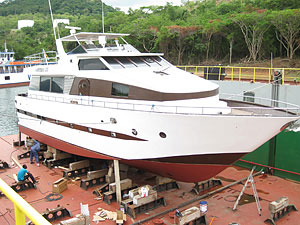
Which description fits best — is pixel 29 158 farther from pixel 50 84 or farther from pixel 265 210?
pixel 265 210

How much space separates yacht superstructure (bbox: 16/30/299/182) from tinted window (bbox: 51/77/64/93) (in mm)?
35

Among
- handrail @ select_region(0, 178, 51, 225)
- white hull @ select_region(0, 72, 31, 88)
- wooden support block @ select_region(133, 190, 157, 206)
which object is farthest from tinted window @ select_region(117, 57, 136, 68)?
white hull @ select_region(0, 72, 31, 88)

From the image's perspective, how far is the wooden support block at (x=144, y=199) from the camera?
7.71 m

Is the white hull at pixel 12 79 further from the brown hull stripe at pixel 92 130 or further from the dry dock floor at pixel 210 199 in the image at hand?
the dry dock floor at pixel 210 199

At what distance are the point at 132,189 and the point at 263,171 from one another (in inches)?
178

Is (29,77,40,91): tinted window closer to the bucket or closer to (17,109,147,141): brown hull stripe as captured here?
(17,109,147,141): brown hull stripe

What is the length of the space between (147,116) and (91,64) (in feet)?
10.3

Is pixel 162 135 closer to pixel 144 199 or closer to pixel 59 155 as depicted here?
pixel 144 199

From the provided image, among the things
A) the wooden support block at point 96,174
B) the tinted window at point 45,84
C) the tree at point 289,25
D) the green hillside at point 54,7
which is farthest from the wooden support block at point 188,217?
the green hillside at point 54,7

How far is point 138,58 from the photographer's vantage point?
10.0 meters

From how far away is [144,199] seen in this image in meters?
7.80

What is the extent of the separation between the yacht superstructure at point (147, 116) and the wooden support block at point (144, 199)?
682 millimetres

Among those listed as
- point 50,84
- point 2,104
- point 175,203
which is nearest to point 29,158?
point 50,84

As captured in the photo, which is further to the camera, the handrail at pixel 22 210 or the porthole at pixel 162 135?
the porthole at pixel 162 135
